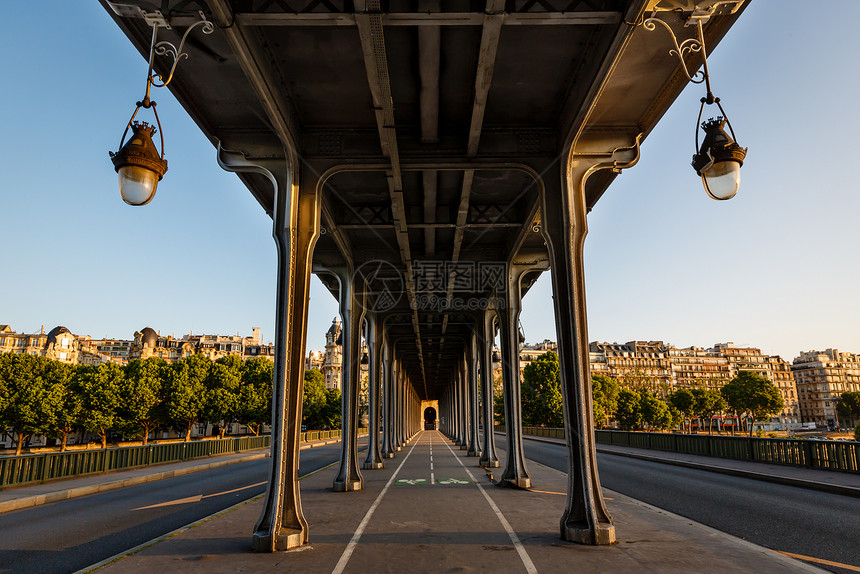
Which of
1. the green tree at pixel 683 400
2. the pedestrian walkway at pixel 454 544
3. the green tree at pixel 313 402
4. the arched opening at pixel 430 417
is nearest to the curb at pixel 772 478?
the pedestrian walkway at pixel 454 544

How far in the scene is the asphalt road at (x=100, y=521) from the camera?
25.8 feet

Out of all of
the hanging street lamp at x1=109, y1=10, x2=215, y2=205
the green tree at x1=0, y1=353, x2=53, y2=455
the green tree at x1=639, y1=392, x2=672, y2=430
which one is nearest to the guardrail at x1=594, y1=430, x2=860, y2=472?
the hanging street lamp at x1=109, y1=10, x2=215, y2=205

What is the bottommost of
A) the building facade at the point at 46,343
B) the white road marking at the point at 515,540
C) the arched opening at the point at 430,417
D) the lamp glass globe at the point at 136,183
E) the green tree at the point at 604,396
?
the arched opening at the point at 430,417

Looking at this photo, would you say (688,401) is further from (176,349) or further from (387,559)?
(176,349)

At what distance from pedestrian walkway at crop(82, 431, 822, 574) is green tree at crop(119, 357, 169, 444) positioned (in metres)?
54.7

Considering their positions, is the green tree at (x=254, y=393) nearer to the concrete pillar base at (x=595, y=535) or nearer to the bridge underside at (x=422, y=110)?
the bridge underside at (x=422, y=110)

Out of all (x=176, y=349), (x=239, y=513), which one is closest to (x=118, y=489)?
(x=239, y=513)

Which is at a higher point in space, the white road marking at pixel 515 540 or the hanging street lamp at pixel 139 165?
the hanging street lamp at pixel 139 165

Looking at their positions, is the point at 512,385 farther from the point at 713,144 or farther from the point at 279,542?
the point at 713,144

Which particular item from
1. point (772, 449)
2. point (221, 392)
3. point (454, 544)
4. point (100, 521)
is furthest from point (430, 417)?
point (454, 544)

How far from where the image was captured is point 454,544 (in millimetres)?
8352

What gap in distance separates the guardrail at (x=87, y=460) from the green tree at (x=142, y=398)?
31.9m

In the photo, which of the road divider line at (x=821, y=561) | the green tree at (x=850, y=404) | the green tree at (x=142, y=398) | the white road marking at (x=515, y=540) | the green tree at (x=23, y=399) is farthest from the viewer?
the green tree at (x=850, y=404)

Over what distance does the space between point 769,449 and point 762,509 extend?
11.7 metres
